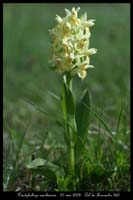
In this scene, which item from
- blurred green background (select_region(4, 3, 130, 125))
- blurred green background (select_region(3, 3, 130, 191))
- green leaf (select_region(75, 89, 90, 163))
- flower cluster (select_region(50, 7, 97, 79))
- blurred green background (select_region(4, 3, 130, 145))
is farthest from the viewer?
blurred green background (select_region(4, 3, 130, 125))

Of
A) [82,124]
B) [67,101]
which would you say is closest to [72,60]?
[67,101]

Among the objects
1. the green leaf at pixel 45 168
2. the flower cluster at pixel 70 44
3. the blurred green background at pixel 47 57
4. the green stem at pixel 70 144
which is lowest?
the green leaf at pixel 45 168

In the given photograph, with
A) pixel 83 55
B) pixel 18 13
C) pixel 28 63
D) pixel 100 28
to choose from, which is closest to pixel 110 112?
pixel 83 55

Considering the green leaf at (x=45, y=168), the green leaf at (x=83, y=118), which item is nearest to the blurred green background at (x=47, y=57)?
the green leaf at (x=83, y=118)

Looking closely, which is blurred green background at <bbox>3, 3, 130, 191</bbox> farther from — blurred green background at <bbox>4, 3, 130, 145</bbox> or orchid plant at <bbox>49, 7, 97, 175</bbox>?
orchid plant at <bbox>49, 7, 97, 175</bbox>

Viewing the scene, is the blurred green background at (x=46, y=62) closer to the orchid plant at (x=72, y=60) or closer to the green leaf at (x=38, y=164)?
the orchid plant at (x=72, y=60)

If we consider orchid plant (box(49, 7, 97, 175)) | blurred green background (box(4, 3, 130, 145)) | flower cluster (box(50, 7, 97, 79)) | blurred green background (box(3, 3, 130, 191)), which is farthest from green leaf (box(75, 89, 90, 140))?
blurred green background (box(4, 3, 130, 145))
